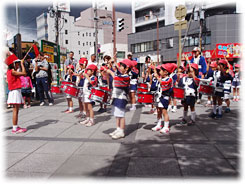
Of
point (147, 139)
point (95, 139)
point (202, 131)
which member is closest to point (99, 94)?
point (95, 139)

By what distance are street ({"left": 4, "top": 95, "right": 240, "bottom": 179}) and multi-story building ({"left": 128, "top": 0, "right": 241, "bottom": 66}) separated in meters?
26.7

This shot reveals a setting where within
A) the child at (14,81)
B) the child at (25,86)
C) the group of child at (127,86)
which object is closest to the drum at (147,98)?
the group of child at (127,86)

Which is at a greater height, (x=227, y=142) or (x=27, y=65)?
(x=27, y=65)

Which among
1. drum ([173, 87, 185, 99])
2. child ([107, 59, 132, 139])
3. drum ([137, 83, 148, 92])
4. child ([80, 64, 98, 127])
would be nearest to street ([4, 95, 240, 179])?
child ([107, 59, 132, 139])

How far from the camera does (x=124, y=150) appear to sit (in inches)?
168

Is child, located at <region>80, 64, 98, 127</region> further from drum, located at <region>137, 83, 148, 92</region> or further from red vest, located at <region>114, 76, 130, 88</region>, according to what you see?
drum, located at <region>137, 83, 148, 92</region>

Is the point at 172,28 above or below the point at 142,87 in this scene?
above

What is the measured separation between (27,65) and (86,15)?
7182 centimetres

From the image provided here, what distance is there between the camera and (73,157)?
3.95 meters

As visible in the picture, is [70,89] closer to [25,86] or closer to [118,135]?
[118,135]

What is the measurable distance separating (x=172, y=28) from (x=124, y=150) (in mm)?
34492

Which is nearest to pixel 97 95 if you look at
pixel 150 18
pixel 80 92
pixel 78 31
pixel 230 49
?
pixel 80 92

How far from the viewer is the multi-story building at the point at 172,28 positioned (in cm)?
2944

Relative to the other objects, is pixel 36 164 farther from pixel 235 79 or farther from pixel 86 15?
pixel 86 15
